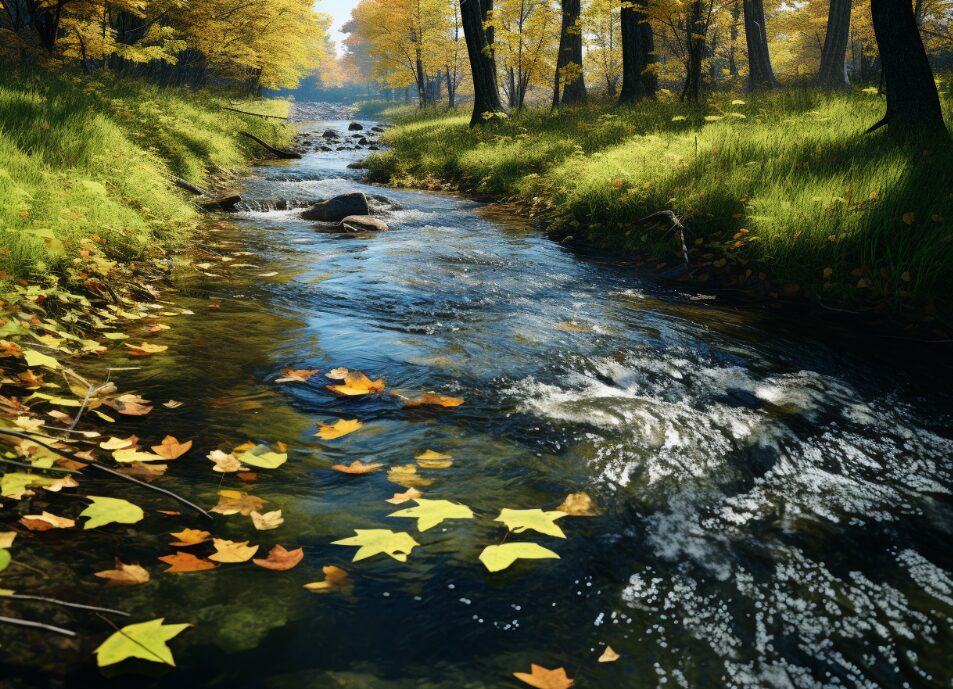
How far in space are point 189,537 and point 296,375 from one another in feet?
4.62

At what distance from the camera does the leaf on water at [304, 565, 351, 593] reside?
1662 millimetres

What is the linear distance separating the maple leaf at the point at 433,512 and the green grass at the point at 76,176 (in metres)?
2.76

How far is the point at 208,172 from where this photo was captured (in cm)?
1077

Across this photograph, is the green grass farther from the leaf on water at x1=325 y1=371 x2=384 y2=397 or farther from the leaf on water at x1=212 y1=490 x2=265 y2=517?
the leaf on water at x1=212 y1=490 x2=265 y2=517

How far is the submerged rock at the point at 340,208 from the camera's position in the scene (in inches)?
337

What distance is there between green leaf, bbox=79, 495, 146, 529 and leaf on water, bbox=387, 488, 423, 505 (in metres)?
0.78

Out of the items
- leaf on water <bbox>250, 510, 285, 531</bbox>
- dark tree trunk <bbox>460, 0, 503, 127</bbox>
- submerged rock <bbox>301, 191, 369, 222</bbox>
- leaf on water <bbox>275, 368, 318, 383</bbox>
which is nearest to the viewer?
leaf on water <bbox>250, 510, 285, 531</bbox>

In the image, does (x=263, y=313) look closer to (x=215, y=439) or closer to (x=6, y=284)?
(x=6, y=284)

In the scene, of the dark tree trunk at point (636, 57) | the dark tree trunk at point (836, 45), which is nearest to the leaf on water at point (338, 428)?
the dark tree trunk at point (636, 57)

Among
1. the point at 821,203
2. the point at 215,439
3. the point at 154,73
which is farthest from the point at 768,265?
the point at 154,73

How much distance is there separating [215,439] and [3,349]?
1.17m

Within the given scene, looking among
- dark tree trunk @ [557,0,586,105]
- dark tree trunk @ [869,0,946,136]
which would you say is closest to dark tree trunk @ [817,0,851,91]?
dark tree trunk @ [557,0,586,105]

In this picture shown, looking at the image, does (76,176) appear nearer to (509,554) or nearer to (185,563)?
(185,563)

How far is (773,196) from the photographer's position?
5.23m
